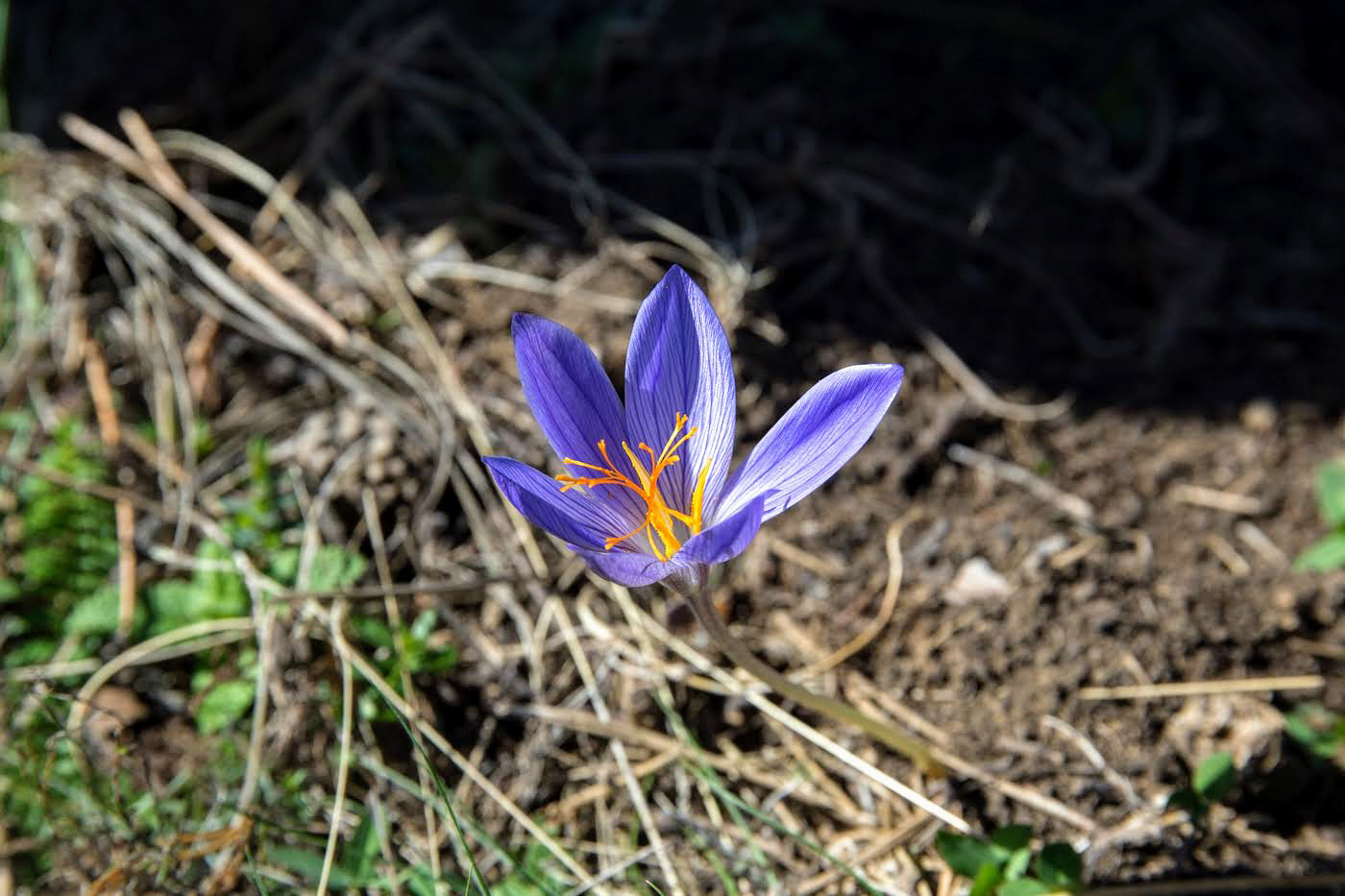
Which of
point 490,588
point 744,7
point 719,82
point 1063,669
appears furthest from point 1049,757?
point 744,7

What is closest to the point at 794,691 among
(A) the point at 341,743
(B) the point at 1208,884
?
(B) the point at 1208,884

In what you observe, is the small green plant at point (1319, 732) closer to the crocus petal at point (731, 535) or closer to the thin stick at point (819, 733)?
the thin stick at point (819, 733)

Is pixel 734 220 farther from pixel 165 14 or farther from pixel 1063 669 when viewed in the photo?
pixel 165 14

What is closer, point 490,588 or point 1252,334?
point 490,588

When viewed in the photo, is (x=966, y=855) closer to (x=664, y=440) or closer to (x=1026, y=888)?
(x=1026, y=888)

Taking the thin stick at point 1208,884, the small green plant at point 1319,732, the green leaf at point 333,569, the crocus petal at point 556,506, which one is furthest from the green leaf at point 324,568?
the small green plant at point 1319,732

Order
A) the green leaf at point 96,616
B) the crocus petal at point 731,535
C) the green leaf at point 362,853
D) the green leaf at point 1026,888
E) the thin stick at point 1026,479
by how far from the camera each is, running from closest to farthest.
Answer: the crocus petal at point 731,535 < the green leaf at point 1026,888 < the green leaf at point 362,853 < the green leaf at point 96,616 < the thin stick at point 1026,479

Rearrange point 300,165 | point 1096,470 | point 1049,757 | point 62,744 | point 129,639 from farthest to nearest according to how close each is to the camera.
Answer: point 300,165 → point 1096,470 → point 129,639 → point 62,744 → point 1049,757
